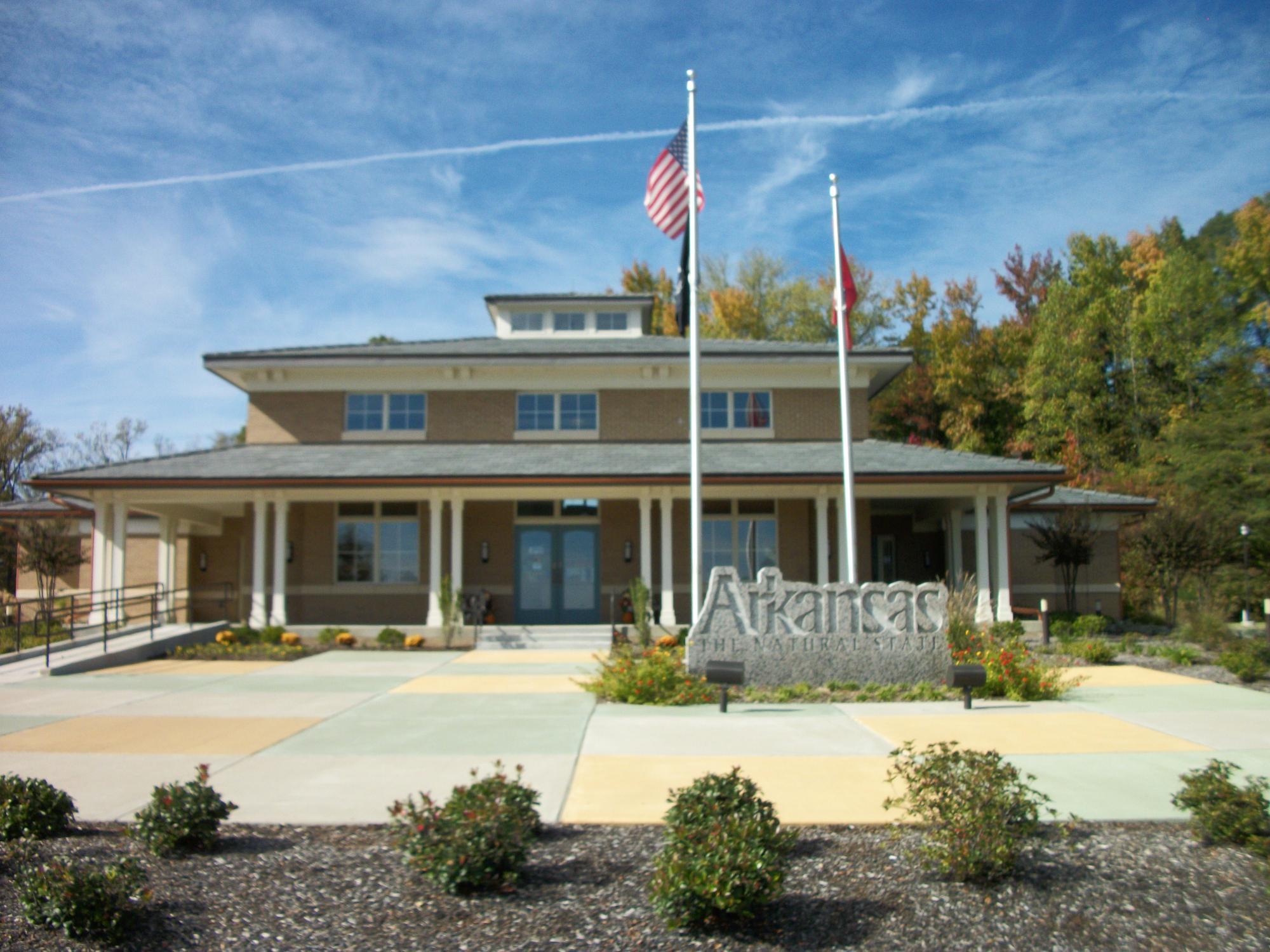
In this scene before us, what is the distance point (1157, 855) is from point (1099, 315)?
126ft

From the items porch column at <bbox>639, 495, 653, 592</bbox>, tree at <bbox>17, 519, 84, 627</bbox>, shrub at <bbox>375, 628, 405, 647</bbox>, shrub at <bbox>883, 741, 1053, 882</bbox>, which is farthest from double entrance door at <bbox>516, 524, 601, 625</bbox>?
shrub at <bbox>883, 741, 1053, 882</bbox>

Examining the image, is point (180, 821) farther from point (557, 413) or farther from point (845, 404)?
point (557, 413)

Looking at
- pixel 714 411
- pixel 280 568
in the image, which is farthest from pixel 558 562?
pixel 280 568

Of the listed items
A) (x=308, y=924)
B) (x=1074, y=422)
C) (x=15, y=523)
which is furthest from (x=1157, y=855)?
(x=1074, y=422)

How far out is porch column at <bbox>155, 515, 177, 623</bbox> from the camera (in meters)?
21.0

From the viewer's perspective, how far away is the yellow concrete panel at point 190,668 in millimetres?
15789

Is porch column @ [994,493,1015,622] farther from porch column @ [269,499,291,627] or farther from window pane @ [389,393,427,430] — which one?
porch column @ [269,499,291,627]

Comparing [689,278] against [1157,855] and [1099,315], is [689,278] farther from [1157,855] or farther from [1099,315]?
[1099,315]

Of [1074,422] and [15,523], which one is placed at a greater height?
[1074,422]

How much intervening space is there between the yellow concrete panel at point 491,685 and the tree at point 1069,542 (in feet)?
41.3

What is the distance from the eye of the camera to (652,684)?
1227 centimetres

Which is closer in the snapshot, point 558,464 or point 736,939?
point 736,939

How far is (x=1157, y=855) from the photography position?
5.96 m

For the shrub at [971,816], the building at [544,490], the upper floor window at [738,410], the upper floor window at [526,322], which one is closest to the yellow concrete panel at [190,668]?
the building at [544,490]
